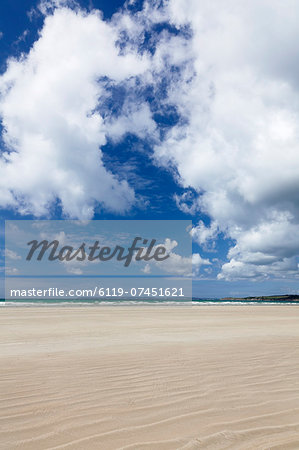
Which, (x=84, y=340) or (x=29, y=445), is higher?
(x=29, y=445)

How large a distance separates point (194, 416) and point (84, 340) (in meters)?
7.04

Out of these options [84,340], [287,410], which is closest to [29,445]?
[287,410]

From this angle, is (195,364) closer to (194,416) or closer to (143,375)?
(143,375)

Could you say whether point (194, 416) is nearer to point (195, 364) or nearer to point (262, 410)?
point (262, 410)

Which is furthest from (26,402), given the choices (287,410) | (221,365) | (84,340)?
(84,340)

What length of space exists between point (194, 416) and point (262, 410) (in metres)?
0.99

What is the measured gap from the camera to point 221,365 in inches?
253

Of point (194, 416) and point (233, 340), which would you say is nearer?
point (194, 416)

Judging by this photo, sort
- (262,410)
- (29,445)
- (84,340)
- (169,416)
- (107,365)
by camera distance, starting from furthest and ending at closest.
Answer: (84,340) < (107,365) < (262,410) < (169,416) < (29,445)

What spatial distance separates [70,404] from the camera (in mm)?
4109

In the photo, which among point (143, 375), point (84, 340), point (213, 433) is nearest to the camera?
point (213, 433)

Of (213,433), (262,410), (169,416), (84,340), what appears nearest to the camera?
(213,433)

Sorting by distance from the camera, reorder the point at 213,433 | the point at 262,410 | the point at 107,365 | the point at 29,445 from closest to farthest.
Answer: the point at 29,445 < the point at 213,433 < the point at 262,410 < the point at 107,365

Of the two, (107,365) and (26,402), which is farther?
(107,365)
